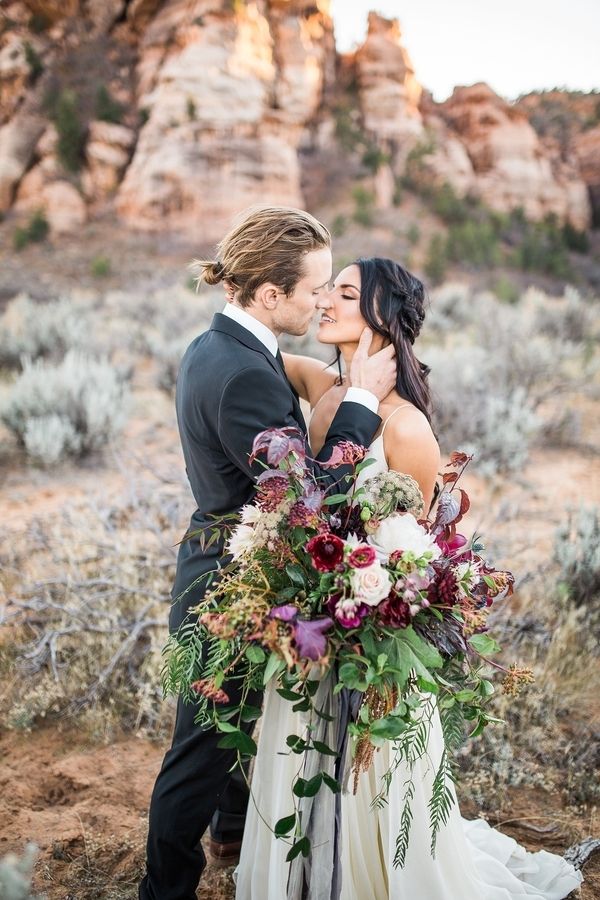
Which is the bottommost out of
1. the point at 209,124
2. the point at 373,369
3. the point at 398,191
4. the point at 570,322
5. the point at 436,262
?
the point at 373,369

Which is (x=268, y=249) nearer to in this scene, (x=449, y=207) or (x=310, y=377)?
(x=310, y=377)

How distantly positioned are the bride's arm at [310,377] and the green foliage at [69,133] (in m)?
27.6

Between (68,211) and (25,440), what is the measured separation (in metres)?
22.3

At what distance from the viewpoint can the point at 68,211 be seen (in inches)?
990

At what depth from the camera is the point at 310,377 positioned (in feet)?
9.04

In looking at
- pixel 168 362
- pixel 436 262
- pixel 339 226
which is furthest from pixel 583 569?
pixel 339 226

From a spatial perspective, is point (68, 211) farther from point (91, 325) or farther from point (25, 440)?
point (25, 440)

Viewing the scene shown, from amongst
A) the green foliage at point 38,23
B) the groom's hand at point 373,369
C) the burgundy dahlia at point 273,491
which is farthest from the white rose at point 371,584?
the green foliage at point 38,23

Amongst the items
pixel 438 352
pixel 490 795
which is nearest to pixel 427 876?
pixel 490 795

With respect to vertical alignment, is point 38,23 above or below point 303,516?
above

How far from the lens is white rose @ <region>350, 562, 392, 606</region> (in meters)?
1.31

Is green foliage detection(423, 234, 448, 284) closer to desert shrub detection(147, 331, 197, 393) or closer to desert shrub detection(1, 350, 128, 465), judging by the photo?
desert shrub detection(147, 331, 197, 393)

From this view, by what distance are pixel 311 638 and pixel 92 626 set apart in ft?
7.94

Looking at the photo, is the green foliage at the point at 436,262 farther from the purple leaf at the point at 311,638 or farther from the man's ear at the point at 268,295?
the purple leaf at the point at 311,638
